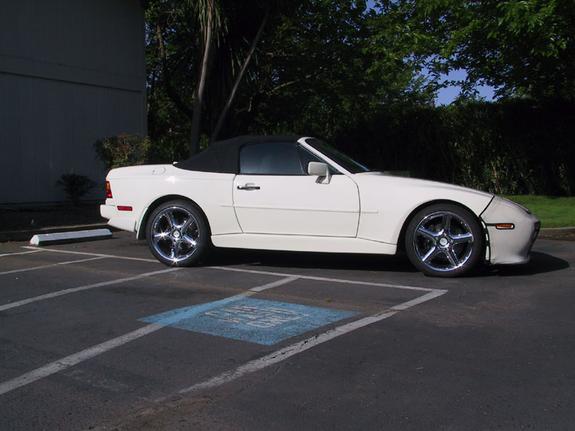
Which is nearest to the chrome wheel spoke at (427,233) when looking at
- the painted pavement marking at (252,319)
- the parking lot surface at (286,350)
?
the parking lot surface at (286,350)

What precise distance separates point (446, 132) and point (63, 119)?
385 inches

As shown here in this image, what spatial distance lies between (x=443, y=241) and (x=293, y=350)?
9.23 ft

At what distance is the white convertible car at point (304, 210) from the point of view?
6.53 m

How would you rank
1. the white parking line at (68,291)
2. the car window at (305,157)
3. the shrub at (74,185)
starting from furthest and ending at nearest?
1. the shrub at (74,185)
2. the car window at (305,157)
3. the white parking line at (68,291)

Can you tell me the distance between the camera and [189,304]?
566cm

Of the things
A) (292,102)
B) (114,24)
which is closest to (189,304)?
(114,24)

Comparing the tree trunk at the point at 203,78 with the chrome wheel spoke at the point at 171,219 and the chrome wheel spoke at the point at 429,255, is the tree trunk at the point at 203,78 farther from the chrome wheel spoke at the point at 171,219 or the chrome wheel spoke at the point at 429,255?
the chrome wheel spoke at the point at 429,255

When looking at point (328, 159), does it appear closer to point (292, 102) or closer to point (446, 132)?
point (446, 132)

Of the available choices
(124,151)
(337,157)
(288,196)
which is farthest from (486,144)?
(288,196)

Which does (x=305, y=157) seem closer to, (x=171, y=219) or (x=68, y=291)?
(x=171, y=219)

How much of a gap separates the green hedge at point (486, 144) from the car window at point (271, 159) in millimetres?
11018

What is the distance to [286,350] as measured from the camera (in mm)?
4336

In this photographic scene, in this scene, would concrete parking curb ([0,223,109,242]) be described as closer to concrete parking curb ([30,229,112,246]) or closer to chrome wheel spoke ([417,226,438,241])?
concrete parking curb ([30,229,112,246])

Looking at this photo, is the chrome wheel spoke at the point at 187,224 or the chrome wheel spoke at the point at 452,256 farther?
the chrome wheel spoke at the point at 187,224
